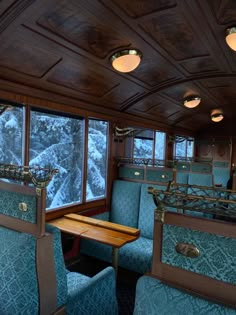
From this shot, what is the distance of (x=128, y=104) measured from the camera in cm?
383

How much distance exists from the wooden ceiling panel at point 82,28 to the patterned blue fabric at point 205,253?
1.56m

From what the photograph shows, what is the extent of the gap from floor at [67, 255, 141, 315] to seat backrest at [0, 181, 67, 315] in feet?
3.54

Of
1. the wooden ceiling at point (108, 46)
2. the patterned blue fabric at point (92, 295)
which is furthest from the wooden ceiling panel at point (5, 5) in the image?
the patterned blue fabric at point (92, 295)

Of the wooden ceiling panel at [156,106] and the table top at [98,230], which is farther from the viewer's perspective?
the wooden ceiling panel at [156,106]

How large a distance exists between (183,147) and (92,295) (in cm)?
599

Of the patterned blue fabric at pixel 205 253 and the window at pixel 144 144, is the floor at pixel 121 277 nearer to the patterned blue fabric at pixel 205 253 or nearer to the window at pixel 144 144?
the patterned blue fabric at pixel 205 253

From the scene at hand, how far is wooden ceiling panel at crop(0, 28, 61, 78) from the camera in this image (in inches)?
77.1

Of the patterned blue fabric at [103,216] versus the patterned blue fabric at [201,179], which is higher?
the patterned blue fabric at [201,179]

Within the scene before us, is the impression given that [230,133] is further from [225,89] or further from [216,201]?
[216,201]

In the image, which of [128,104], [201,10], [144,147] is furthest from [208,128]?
[201,10]

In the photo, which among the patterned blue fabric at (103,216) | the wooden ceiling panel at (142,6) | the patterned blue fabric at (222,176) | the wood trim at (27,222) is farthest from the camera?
the patterned blue fabric at (222,176)

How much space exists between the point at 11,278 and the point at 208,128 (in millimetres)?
7348

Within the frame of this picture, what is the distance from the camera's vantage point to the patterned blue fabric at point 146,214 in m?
3.14

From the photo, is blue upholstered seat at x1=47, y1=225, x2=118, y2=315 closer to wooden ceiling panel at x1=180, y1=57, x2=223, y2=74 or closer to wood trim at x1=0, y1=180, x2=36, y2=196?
wood trim at x1=0, y1=180, x2=36, y2=196
